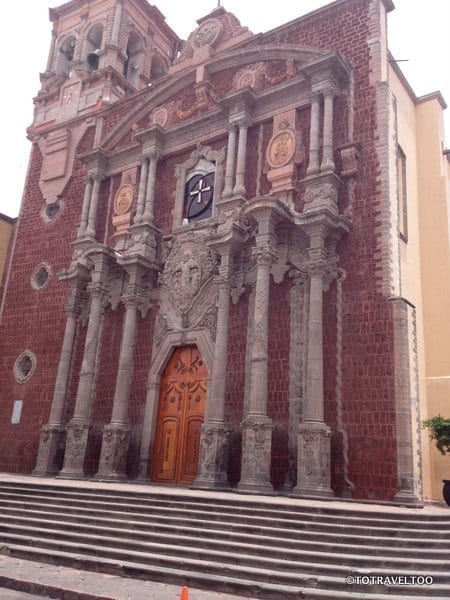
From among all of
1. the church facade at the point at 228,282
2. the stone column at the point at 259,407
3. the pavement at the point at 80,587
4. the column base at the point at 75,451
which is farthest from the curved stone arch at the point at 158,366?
the pavement at the point at 80,587

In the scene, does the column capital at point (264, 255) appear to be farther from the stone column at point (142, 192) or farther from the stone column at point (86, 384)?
the stone column at point (86, 384)

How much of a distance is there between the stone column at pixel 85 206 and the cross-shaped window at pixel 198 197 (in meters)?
3.51

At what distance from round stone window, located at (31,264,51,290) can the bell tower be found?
5639 mm

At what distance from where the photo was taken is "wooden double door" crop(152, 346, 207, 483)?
13.2 meters

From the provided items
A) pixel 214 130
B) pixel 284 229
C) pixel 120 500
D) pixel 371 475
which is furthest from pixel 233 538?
pixel 214 130

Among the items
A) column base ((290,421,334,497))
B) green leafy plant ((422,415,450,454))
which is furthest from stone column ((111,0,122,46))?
green leafy plant ((422,415,450,454))

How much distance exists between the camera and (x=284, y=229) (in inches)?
509

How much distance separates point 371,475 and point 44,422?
9.50 meters

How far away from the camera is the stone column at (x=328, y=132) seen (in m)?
12.7

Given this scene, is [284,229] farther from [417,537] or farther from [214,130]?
[417,537]

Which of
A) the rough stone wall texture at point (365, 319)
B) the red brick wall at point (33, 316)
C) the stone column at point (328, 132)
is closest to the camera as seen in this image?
the rough stone wall texture at point (365, 319)

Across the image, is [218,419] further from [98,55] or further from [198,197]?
[98,55]

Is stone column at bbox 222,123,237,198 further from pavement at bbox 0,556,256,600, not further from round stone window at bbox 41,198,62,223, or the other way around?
pavement at bbox 0,556,256,600

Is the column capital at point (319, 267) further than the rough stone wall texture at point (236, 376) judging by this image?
No
